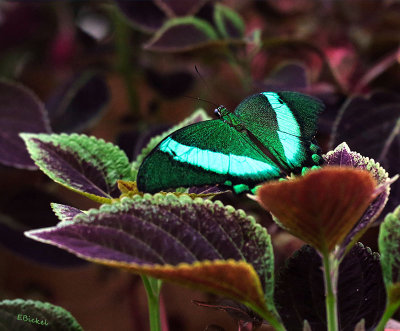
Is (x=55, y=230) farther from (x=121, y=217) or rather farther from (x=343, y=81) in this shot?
(x=343, y=81)

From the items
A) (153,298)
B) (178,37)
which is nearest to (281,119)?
(153,298)

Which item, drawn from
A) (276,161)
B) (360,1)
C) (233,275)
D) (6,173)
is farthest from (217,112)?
(360,1)

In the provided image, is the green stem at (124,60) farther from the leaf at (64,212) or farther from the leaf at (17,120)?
the leaf at (64,212)

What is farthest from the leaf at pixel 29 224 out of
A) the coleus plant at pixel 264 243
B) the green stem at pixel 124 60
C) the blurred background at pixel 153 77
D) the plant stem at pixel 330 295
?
the plant stem at pixel 330 295

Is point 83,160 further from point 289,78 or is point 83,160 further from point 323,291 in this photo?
point 289,78

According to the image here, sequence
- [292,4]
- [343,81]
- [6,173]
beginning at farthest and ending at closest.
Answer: [292,4], [6,173], [343,81]

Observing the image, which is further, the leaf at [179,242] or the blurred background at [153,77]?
the blurred background at [153,77]

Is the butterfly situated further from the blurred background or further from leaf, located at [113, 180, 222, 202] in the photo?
the blurred background
